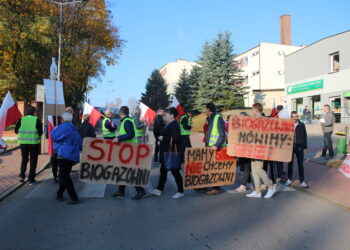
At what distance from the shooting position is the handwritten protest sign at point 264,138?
6.93 metres

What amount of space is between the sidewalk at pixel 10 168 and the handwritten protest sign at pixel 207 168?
13.2 ft

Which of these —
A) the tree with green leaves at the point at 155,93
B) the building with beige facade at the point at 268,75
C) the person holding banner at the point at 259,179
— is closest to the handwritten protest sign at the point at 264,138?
the person holding banner at the point at 259,179

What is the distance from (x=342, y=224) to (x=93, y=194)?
4761 millimetres

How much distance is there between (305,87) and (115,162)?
2767 centimetres

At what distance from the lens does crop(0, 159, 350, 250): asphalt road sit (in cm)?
429

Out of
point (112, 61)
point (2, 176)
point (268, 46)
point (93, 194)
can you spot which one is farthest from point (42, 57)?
point (268, 46)

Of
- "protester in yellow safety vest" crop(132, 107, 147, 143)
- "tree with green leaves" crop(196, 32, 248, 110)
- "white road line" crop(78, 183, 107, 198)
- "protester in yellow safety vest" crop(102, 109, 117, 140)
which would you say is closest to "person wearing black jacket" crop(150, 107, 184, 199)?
"white road line" crop(78, 183, 107, 198)


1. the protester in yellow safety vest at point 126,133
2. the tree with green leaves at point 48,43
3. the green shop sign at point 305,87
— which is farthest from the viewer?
the green shop sign at point 305,87

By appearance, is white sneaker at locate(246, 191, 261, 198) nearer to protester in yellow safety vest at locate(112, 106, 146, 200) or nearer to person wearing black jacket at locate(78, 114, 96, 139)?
protester in yellow safety vest at locate(112, 106, 146, 200)

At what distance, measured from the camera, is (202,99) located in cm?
3478

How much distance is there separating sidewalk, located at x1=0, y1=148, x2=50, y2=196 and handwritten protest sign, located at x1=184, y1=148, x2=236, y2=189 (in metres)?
4.04

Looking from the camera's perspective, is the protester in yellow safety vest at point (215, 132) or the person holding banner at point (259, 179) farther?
the protester in yellow safety vest at point (215, 132)

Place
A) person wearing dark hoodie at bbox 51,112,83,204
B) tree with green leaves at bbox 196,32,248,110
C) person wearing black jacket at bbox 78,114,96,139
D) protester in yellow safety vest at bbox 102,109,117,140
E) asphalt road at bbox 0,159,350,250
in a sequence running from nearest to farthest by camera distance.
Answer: asphalt road at bbox 0,159,350,250
person wearing dark hoodie at bbox 51,112,83,204
protester in yellow safety vest at bbox 102,109,117,140
person wearing black jacket at bbox 78,114,96,139
tree with green leaves at bbox 196,32,248,110

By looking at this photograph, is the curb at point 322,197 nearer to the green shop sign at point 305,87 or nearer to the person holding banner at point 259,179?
the person holding banner at point 259,179
